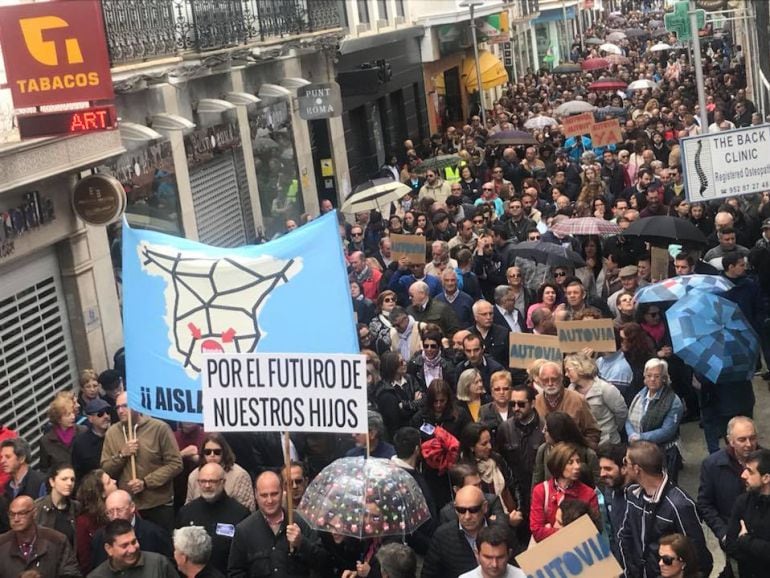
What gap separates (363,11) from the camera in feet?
113

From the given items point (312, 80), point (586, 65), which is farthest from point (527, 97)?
point (312, 80)

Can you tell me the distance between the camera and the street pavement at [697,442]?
1124 cm

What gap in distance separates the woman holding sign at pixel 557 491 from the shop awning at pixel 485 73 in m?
34.9

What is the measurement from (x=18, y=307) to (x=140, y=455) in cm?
552

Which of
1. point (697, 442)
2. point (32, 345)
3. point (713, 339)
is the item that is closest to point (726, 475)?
point (713, 339)

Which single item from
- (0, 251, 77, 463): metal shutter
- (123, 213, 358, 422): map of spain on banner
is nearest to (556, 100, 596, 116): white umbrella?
(0, 251, 77, 463): metal shutter

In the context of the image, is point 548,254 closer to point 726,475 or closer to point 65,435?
point 65,435

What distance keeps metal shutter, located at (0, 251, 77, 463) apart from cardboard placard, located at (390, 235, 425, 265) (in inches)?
144

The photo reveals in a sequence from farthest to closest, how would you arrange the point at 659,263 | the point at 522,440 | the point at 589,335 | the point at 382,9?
the point at 382,9 → the point at 659,263 → the point at 589,335 → the point at 522,440

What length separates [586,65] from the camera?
4753 centimetres

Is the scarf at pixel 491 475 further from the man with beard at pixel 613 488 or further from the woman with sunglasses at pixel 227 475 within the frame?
the woman with sunglasses at pixel 227 475

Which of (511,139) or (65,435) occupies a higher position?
(65,435)

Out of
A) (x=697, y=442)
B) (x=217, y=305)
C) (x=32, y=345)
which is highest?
(x=217, y=305)

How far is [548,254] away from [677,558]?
7.64 meters
